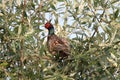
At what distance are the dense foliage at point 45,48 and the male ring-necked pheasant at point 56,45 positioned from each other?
1.38 ft

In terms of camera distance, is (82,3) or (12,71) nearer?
(12,71)

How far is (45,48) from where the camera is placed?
4.63 meters

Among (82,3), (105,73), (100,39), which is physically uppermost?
(82,3)

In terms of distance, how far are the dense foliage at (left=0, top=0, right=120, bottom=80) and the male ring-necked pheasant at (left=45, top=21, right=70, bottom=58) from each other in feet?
1.38

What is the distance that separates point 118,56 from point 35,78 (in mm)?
892

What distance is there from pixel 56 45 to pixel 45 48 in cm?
140

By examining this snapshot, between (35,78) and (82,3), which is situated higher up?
(82,3)

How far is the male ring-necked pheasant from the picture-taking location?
5334 mm

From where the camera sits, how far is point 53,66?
15.2ft

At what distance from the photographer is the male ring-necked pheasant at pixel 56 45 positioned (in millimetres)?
5334

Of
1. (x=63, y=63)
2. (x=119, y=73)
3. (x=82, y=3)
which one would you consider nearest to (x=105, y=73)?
(x=119, y=73)

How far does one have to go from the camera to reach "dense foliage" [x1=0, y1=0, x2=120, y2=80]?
4359 millimetres

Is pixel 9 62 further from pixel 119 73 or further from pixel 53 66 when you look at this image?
pixel 119 73

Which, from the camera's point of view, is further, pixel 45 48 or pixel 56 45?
pixel 56 45
